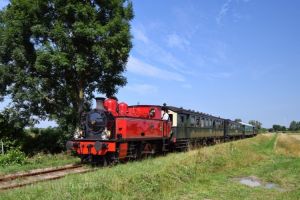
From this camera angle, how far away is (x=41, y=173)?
14383 mm

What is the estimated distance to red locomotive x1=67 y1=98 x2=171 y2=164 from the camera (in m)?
15.8

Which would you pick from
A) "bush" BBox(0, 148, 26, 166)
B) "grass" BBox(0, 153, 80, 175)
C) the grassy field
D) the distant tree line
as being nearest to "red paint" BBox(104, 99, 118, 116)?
"grass" BBox(0, 153, 80, 175)

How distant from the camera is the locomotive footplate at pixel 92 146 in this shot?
15.3 m

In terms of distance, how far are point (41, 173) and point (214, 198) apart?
7.49 metres

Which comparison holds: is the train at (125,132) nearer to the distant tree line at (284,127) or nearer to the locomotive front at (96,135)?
the locomotive front at (96,135)

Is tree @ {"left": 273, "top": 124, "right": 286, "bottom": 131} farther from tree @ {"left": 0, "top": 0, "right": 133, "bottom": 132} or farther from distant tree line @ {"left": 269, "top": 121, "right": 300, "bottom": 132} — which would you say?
tree @ {"left": 0, "top": 0, "right": 133, "bottom": 132}

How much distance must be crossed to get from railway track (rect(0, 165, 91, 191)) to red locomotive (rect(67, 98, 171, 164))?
1.03m

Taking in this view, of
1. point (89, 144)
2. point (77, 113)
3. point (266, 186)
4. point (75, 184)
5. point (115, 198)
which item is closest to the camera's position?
point (115, 198)

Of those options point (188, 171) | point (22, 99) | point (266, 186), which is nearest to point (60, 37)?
point (22, 99)

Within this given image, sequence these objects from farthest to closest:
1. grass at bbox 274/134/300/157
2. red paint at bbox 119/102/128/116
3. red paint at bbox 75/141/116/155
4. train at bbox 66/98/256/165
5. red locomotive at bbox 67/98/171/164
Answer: grass at bbox 274/134/300/157
red paint at bbox 119/102/128/116
train at bbox 66/98/256/165
red locomotive at bbox 67/98/171/164
red paint at bbox 75/141/116/155

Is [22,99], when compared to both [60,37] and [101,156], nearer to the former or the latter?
[60,37]

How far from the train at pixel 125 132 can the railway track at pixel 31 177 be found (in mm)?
1026

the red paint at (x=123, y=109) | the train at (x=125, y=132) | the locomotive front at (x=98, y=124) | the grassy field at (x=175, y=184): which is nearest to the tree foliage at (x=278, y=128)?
the train at (x=125, y=132)

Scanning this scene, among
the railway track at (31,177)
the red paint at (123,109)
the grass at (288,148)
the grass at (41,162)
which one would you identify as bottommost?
the railway track at (31,177)
